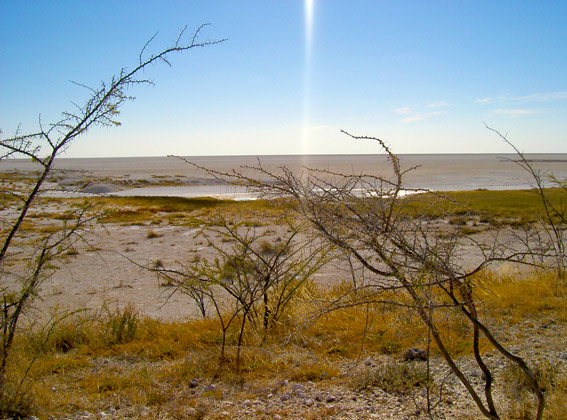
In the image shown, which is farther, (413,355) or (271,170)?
(413,355)

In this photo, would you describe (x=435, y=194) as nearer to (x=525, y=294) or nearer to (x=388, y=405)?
(x=388, y=405)

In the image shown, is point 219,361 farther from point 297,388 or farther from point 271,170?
point 271,170

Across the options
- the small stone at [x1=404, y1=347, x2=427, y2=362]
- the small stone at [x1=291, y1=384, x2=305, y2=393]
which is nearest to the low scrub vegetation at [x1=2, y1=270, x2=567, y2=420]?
the small stone at [x1=404, y1=347, x2=427, y2=362]

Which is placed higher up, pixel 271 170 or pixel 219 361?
pixel 271 170

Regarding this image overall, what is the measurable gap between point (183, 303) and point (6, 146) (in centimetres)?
611

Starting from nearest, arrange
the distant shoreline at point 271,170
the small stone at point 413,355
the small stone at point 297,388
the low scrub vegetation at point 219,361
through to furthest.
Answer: the low scrub vegetation at point 219,361 < the small stone at point 297,388 < the small stone at point 413,355 < the distant shoreline at point 271,170

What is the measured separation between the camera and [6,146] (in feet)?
10.5

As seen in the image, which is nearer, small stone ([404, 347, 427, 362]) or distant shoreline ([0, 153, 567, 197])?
small stone ([404, 347, 427, 362])

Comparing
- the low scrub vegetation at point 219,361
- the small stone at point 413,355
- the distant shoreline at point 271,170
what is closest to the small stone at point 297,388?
the low scrub vegetation at point 219,361

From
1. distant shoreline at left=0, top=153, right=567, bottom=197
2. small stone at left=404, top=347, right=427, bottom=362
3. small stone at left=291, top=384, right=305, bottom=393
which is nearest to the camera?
small stone at left=291, top=384, right=305, bottom=393

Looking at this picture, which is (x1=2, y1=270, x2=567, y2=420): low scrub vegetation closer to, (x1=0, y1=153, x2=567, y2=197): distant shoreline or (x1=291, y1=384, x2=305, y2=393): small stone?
(x1=291, y1=384, x2=305, y2=393): small stone

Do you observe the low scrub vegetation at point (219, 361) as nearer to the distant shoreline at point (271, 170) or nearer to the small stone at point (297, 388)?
the small stone at point (297, 388)

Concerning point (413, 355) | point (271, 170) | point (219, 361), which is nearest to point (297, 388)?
point (219, 361)

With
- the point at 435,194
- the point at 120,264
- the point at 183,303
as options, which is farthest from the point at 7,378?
the point at 120,264
